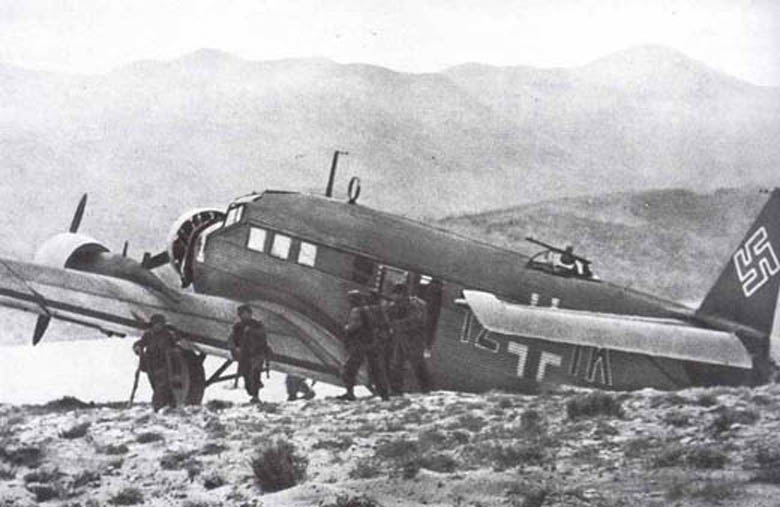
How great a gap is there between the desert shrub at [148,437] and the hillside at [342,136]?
6.39 m

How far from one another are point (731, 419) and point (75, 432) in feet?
16.9

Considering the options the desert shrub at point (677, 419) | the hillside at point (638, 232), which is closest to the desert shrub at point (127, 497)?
the desert shrub at point (677, 419)

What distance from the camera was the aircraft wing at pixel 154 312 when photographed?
32.9 feet

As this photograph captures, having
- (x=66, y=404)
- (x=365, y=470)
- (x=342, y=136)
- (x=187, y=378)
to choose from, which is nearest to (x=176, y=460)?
(x=365, y=470)

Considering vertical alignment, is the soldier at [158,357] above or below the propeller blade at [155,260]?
below

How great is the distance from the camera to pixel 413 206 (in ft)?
73.2

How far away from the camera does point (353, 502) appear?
6.37 meters

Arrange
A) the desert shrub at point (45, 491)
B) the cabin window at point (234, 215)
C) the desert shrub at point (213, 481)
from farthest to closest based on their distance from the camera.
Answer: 1. the cabin window at point (234, 215)
2. the desert shrub at point (213, 481)
3. the desert shrub at point (45, 491)

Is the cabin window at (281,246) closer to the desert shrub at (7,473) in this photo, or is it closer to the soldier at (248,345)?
the soldier at (248,345)

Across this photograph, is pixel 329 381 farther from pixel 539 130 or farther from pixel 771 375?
pixel 539 130

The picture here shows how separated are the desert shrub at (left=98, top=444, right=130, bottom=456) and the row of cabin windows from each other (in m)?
3.19

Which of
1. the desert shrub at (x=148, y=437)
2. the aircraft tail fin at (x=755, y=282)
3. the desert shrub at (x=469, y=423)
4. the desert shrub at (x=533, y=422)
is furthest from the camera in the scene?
the aircraft tail fin at (x=755, y=282)

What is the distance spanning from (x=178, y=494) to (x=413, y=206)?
51.7 feet

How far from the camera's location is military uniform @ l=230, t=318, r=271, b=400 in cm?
970
